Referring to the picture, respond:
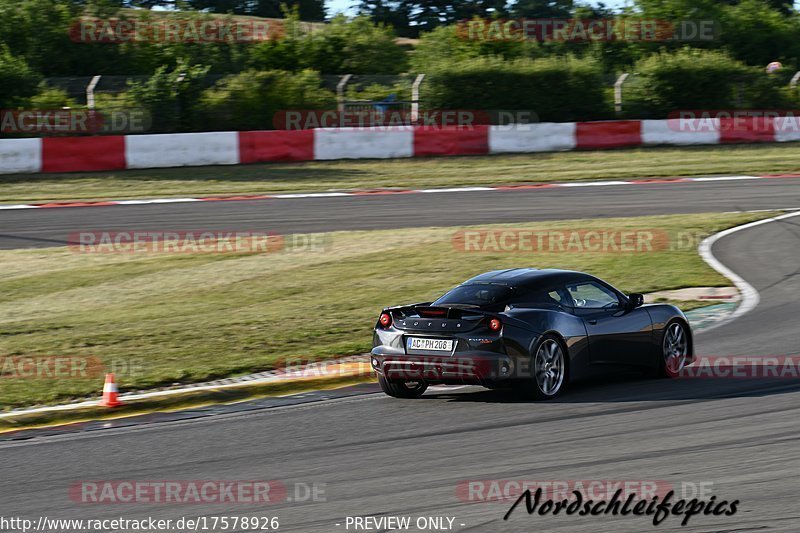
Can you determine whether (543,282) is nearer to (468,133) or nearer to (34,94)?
(468,133)

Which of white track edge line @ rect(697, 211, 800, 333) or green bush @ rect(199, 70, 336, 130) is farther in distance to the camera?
green bush @ rect(199, 70, 336, 130)

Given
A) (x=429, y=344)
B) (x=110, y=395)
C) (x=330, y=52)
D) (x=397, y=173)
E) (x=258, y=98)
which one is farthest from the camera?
(x=330, y=52)

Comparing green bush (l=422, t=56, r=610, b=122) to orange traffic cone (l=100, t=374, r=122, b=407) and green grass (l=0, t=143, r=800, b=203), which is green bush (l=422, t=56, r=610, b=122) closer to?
green grass (l=0, t=143, r=800, b=203)

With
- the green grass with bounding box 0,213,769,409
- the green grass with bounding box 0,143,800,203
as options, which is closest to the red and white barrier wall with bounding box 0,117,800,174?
the green grass with bounding box 0,143,800,203

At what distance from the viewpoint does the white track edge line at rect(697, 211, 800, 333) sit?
43.8 ft

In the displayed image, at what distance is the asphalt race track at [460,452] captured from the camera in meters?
6.18

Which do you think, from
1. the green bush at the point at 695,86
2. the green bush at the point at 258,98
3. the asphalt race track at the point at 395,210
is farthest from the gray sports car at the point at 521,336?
the green bush at the point at 695,86

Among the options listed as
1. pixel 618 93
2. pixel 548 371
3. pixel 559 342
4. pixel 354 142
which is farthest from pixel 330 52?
pixel 548 371

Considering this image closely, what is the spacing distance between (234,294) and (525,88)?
2094 cm

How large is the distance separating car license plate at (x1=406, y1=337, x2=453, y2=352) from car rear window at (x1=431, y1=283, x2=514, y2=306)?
496 millimetres

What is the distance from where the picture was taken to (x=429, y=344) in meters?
9.13

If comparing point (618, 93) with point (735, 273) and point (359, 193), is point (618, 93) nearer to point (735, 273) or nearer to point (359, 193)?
point (359, 193)

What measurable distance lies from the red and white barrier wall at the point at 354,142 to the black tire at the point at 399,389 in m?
19.5

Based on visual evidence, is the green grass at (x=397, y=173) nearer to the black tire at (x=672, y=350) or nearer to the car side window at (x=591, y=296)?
the black tire at (x=672, y=350)
